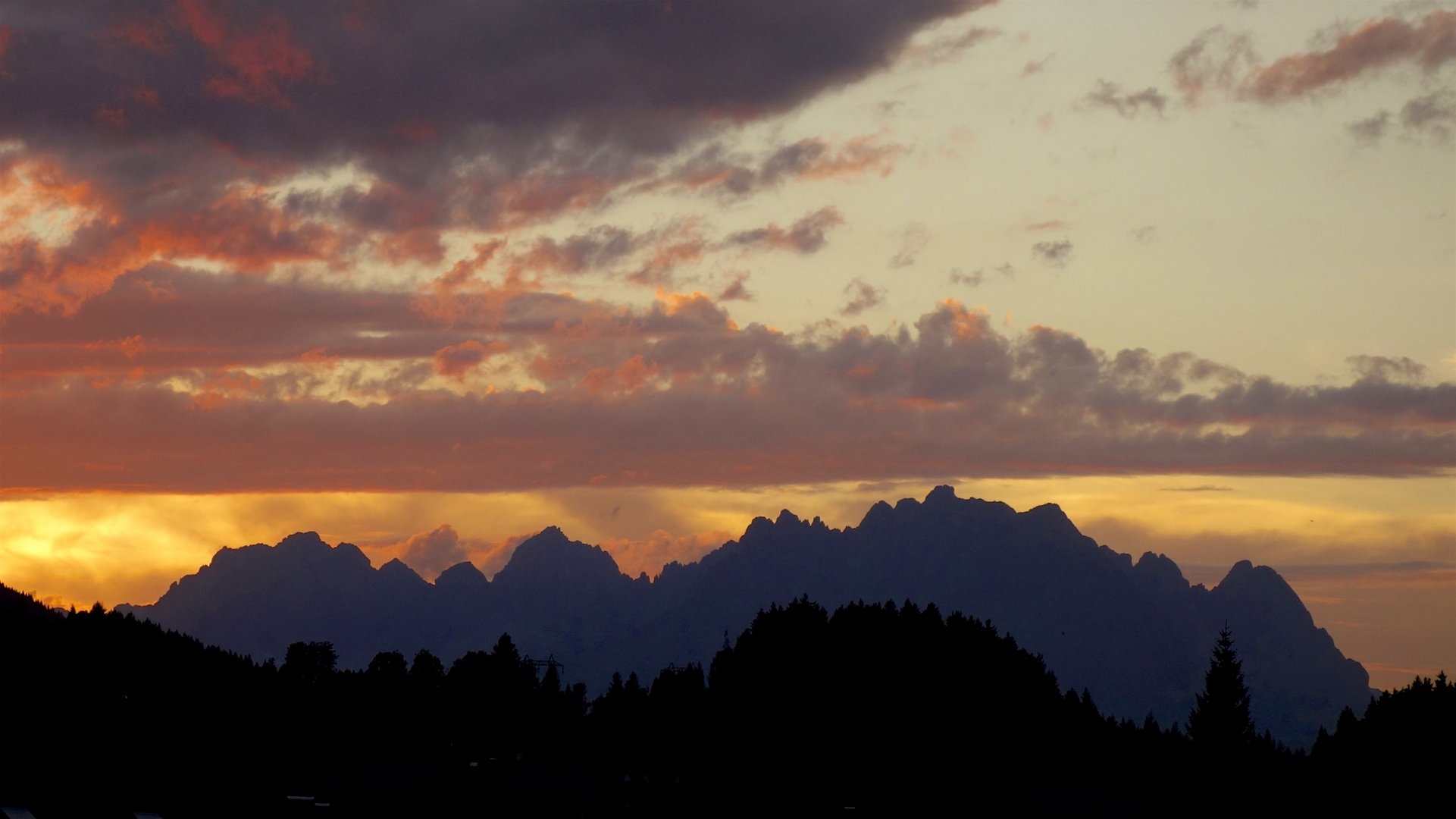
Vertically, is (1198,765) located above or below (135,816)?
below

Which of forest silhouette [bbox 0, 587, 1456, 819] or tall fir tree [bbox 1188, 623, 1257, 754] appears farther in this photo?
tall fir tree [bbox 1188, 623, 1257, 754]

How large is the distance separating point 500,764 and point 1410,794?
2823 inches

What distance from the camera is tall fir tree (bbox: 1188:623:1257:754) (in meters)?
182

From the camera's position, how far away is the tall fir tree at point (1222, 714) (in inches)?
7156

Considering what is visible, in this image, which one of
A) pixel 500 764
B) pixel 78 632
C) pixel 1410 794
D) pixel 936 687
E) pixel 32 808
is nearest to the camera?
pixel 32 808

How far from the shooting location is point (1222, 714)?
184000 mm

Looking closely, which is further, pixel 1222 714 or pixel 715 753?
pixel 715 753

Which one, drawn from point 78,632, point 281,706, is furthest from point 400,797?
point 281,706

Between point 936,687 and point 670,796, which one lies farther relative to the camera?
point 936,687

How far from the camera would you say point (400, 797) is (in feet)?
408

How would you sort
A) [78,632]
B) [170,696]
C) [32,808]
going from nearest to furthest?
[32,808]
[78,632]
[170,696]

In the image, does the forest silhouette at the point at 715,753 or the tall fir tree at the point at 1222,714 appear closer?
the forest silhouette at the point at 715,753

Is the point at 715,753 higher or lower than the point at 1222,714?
lower

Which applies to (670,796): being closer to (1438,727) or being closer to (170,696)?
(170,696)
